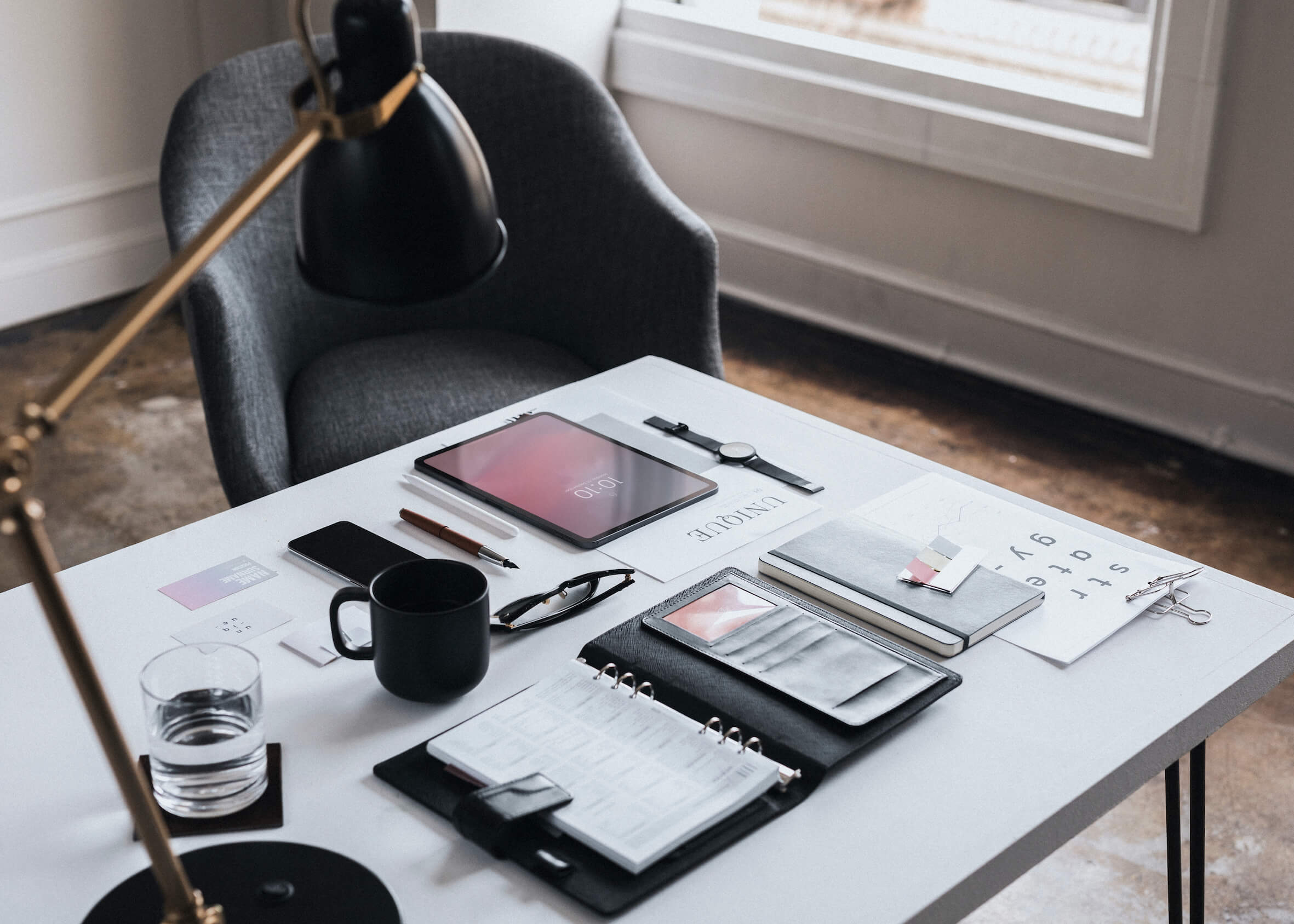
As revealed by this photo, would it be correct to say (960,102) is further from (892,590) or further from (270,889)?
(270,889)

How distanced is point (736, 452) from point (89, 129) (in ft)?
8.42

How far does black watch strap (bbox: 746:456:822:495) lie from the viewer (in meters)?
1.50

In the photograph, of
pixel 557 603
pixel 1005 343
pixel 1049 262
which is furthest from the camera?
pixel 1005 343

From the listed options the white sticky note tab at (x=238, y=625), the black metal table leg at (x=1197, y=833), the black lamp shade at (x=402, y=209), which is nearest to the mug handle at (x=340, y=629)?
the white sticky note tab at (x=238, y=625)

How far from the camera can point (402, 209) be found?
0.85 m

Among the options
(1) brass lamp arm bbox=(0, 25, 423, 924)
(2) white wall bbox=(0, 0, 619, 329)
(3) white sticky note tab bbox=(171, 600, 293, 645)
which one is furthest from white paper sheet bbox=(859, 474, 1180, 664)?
(2) white wall bbox=(0, 0, 619, 329)

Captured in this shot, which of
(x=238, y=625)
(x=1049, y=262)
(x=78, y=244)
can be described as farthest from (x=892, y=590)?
(x=78, y=244)

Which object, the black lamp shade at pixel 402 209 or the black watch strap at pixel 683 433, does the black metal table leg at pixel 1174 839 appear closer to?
the black watch strap at pixel 683 433

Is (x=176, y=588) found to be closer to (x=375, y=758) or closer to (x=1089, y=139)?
(x=375, y=758)

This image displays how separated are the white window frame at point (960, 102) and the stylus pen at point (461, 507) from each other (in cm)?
201

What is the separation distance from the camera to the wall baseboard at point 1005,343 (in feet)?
9.72

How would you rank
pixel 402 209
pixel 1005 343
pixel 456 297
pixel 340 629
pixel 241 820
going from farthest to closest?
pixel 1005 343
pixel 456 297
pixel 340 629
pixel 241 820
pixel 402 209

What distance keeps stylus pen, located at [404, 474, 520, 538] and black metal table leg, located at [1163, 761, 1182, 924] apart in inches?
27.6

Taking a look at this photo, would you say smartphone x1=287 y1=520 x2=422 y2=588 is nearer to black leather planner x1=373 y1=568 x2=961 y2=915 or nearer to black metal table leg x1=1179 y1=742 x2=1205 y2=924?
black leather planner x1=373 y1=568 x2=961 y2=915
